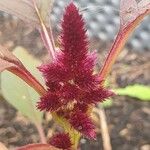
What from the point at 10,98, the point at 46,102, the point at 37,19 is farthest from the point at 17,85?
the point at 46,102

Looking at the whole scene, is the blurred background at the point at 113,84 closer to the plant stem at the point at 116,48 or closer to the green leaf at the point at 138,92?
the green leaf at the point at 138,92

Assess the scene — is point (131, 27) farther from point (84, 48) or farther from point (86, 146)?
point (86, 146)

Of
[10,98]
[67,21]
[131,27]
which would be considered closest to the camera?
[67,21]

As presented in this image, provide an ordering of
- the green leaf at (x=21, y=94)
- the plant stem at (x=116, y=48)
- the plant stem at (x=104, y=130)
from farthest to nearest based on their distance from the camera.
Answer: the plant stem at (x=104, y=130)
the green leaf at (x=21, y=94)
the plant stem at (x=116, y=48)

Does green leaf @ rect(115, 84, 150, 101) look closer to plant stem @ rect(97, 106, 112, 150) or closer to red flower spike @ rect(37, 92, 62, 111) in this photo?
plant stem @ rect(97, 106, 112, 150)

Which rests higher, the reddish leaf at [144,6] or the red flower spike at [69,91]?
the reddish leaf at [144,6]

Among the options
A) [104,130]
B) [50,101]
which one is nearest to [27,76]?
[50,101]

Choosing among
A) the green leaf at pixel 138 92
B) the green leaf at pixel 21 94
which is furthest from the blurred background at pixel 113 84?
the green leaf at pixel 21 94

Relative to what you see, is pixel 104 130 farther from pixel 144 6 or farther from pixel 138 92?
pixel 144 6
